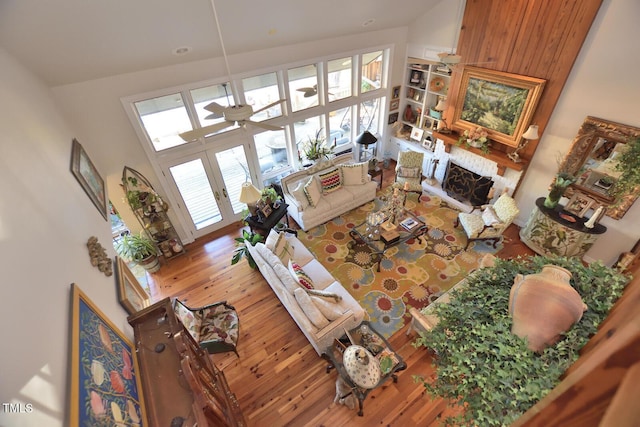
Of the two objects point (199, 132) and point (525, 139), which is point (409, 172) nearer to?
point (525, 139)

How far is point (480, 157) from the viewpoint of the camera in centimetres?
583

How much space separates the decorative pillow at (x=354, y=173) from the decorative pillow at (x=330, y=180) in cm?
16

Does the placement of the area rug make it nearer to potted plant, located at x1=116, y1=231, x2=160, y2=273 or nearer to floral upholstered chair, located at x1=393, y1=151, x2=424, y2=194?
floral upholstered chair, located at x1=393, y1=151, x2=424, y2=194

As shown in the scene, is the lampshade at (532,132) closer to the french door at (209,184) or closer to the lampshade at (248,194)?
the lampshade at (248,194)

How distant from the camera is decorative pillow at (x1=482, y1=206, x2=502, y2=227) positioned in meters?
5.01

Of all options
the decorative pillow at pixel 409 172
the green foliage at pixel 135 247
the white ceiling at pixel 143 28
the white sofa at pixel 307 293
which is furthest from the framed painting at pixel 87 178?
the decorative pillow at pixel 409 172

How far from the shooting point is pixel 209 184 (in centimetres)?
555

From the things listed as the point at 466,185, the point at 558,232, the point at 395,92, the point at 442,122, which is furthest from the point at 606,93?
the point at 395,92

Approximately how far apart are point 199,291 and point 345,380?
2922 millimetres

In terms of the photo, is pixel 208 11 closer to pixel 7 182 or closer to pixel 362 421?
pixel 7 182

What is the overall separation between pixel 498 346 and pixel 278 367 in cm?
313

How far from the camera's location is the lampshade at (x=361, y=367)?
2.91 meters

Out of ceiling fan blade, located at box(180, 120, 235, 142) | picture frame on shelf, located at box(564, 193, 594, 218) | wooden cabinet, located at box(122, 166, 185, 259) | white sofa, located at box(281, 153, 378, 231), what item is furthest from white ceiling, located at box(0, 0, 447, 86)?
picture frame on shelf, located at box(564, 193, 594, 218)

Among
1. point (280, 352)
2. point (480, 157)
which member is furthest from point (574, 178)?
point (280, 352)
